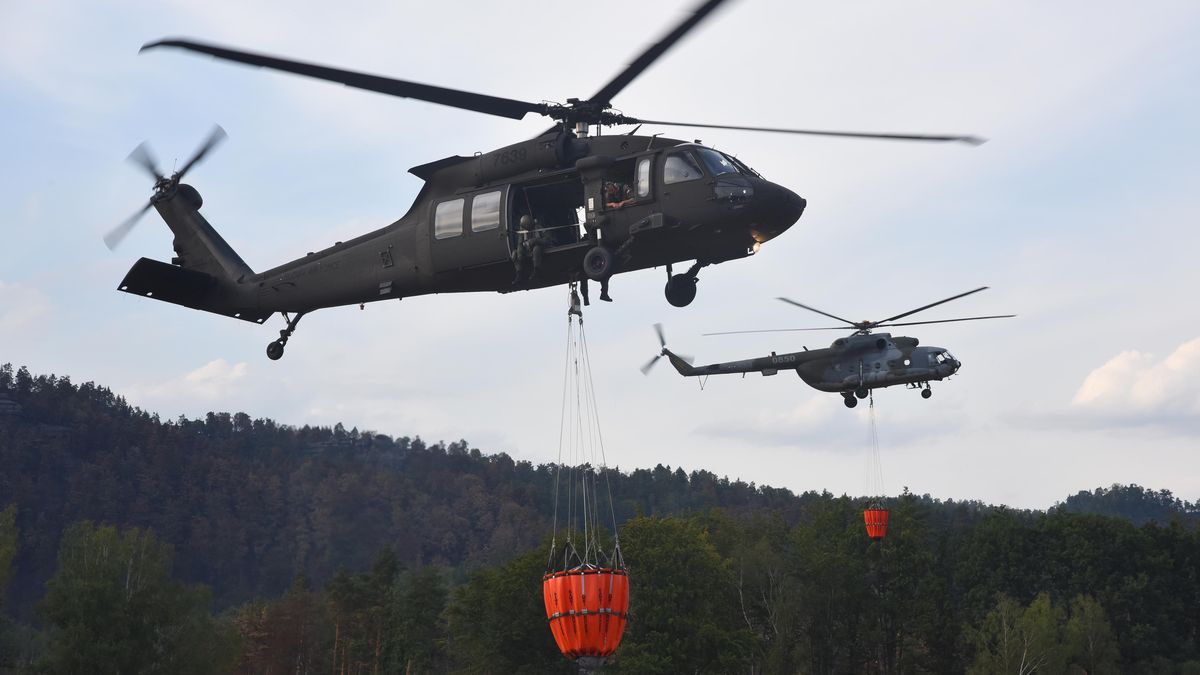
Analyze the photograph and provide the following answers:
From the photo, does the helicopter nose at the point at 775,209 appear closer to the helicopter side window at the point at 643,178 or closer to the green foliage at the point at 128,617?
the helicopter side window at the point at 643,178

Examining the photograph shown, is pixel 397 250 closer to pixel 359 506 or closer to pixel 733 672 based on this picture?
pixel 733 672

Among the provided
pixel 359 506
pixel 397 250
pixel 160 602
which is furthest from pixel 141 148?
pixel 359 506

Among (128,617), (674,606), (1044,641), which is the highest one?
Answer: (674,606)

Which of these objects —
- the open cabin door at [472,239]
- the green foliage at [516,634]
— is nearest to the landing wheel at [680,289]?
the open cabin door at [472,239]

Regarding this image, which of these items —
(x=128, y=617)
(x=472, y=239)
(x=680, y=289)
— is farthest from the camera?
Answer: (x=128, y=617)

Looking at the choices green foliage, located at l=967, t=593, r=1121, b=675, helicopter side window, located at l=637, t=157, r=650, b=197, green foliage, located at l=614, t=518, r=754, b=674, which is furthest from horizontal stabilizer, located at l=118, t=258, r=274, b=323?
green foliage, located at l=967, t=593, r=1121, b=675

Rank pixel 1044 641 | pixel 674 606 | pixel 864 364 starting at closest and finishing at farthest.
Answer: pixel 864 364, pixel 674 606, pixel 1044 641

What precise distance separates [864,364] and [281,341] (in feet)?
93.5

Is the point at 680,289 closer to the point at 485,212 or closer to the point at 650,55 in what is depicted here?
the point at 485,212

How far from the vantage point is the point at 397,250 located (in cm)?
2416

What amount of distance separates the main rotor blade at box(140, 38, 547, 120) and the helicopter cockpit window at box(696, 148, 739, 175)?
10.4 feet

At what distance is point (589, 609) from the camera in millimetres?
20219

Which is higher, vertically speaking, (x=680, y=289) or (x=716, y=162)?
(x=716, y=162)


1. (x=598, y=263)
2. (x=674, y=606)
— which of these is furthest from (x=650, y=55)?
(x=674, y=606)
